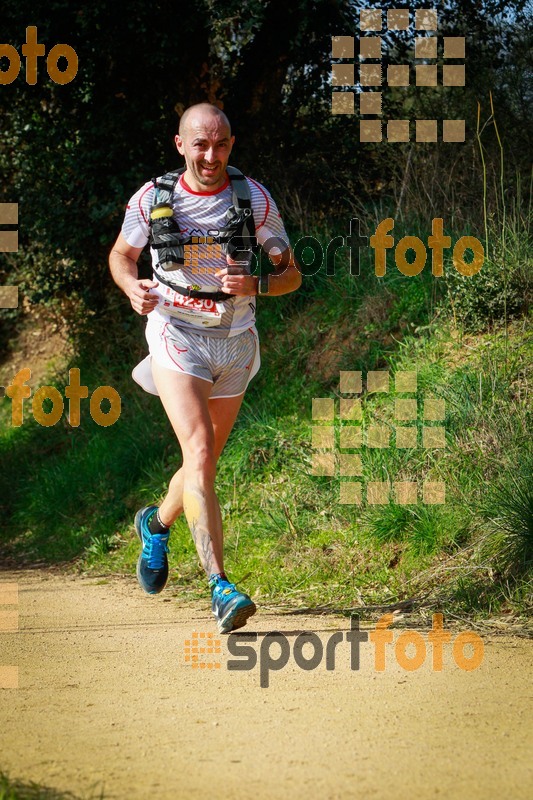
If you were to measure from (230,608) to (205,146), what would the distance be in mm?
2194

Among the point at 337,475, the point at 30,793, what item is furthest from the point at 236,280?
the point at 30,793

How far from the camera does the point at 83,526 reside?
8.34 meters

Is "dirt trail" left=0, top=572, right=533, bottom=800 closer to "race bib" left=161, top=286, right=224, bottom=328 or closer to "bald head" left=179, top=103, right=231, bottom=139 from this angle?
"race bib" left=161, top=286, right=224, bottom=328

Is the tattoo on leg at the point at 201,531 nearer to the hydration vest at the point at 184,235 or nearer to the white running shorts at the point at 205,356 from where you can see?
the white running shorts at the point at 205,356

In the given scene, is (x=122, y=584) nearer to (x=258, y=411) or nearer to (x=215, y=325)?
(x=258, y=411)

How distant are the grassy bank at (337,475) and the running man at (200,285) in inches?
56.8

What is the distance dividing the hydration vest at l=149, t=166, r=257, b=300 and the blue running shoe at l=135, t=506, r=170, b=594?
1345mm

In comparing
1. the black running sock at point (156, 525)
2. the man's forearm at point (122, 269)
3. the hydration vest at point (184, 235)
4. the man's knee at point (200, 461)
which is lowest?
the black running sock at point (156, 525)

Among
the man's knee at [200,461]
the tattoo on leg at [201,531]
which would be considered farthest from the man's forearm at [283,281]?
the tattoo on leg at [201,531]

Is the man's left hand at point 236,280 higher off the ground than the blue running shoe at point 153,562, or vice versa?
the man's left hand at point 236,280

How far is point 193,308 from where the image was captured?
5.09m

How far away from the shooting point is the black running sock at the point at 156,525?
5.53 m

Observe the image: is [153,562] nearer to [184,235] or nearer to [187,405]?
[187,405]

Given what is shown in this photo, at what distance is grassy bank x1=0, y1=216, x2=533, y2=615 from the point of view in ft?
19.4
